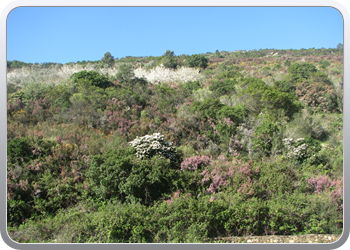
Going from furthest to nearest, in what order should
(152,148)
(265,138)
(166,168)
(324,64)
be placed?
(324,64) → (265,138) → (152,148) → (166,168)

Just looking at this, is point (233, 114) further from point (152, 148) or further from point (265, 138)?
point (152, 148)

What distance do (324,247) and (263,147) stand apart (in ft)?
14.7

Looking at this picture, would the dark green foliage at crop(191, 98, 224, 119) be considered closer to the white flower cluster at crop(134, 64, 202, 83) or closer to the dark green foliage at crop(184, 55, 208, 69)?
the white flower cluster at crop(134, 64, 202, 83)

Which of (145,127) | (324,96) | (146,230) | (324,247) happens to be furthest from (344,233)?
(324,96)

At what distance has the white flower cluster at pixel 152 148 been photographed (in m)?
7.67

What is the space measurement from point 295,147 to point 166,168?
456cm

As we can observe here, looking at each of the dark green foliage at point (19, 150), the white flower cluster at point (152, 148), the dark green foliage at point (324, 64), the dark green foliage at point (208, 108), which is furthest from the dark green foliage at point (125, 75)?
the dark green foliage at point (324, 64)

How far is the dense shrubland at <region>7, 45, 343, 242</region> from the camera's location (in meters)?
4.92

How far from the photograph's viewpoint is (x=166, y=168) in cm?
704

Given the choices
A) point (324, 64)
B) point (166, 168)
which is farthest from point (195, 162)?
point (324, 64)

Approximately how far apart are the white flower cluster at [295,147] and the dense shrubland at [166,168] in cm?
3

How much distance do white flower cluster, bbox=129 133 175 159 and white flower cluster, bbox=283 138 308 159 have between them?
388 cm

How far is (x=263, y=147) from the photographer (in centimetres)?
855

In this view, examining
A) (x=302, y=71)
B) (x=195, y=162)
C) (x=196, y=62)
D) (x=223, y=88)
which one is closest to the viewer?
(x=195, y=162)
